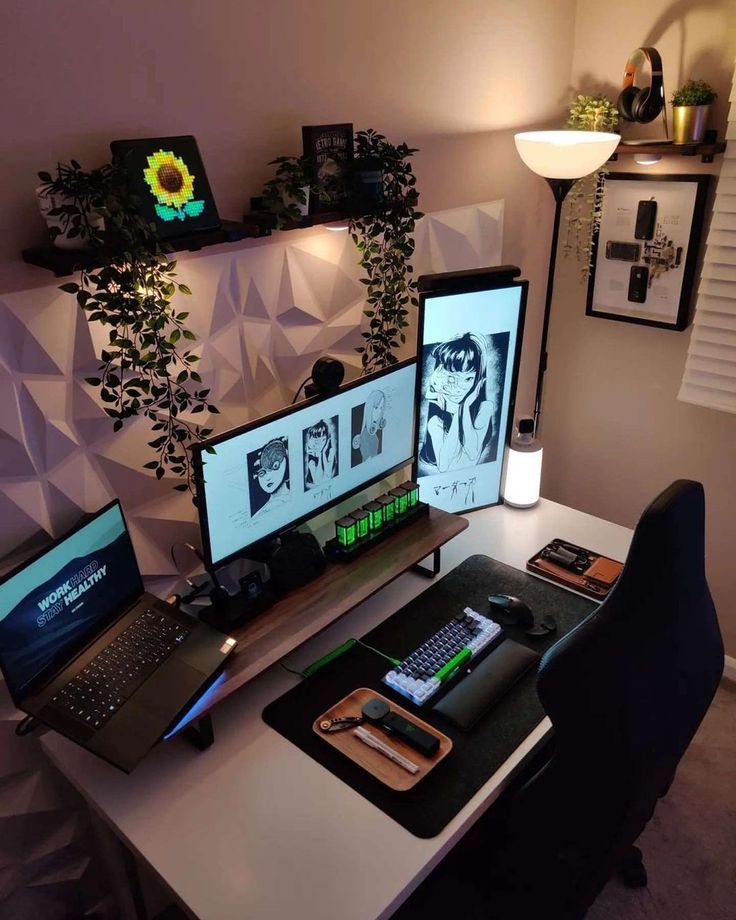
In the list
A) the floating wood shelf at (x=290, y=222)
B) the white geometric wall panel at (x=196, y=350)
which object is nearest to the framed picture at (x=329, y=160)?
the floating wood shelf at (x=290, y=222)

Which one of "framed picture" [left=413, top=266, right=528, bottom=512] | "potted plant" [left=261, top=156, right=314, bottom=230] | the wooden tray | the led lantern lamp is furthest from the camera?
the led lantern lamp

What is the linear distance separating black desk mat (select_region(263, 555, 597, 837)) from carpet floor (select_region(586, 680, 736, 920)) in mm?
780

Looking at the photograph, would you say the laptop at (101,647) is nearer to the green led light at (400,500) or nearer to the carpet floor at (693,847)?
the green led light at (400,500)

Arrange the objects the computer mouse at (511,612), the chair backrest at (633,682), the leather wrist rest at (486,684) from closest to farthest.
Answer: the chair backrest at (633,682) < the leather wrist rest at (486,684) < the computer mouse at (511,612)

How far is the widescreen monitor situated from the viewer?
152 cm

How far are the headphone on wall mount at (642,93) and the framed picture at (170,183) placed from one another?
1.49 metres

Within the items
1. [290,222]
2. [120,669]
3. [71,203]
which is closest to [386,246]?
[290,222]

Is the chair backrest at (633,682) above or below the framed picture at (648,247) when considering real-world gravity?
below

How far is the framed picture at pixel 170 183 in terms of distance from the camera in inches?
54.5

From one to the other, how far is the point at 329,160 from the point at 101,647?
3.99 feet

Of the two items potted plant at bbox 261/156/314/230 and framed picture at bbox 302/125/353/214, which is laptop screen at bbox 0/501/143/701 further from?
framed picture at bbox 302/125/353/214

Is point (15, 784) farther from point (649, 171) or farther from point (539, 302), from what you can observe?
point (649, 171)

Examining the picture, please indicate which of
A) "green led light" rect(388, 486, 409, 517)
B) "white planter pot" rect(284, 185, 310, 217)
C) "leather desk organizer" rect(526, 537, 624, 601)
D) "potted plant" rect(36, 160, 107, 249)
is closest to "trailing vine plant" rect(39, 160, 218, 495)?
"potted plant" rect(36, 160, 107, 249)

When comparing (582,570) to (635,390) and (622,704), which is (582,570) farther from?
(635,390)
